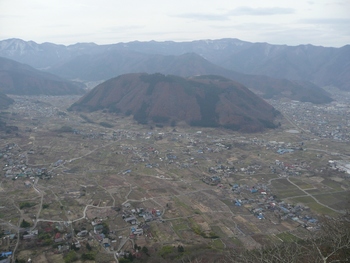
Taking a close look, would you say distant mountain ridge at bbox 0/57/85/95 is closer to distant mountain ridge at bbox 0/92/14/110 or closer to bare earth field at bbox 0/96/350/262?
distant mountain ridge at bbox 0/92/14/110

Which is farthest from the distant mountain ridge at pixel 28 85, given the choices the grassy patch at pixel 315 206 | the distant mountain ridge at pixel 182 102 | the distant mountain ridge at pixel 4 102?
the grassy patch at pixel 315 206

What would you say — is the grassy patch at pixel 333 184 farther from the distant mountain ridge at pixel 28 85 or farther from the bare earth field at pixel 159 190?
the distant mountain ridge at pixel 28 85

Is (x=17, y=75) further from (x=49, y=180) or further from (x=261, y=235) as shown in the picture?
(x=261, y=235)

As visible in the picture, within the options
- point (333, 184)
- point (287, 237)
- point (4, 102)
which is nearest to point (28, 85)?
point (4, 102)

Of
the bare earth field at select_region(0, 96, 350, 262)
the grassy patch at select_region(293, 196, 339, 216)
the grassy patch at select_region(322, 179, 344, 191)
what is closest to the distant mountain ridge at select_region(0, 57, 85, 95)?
the bare earth field at select_region(0, 96, 350, 262)

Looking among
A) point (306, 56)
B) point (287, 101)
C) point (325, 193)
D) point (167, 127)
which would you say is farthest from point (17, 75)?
point (306, 56)
